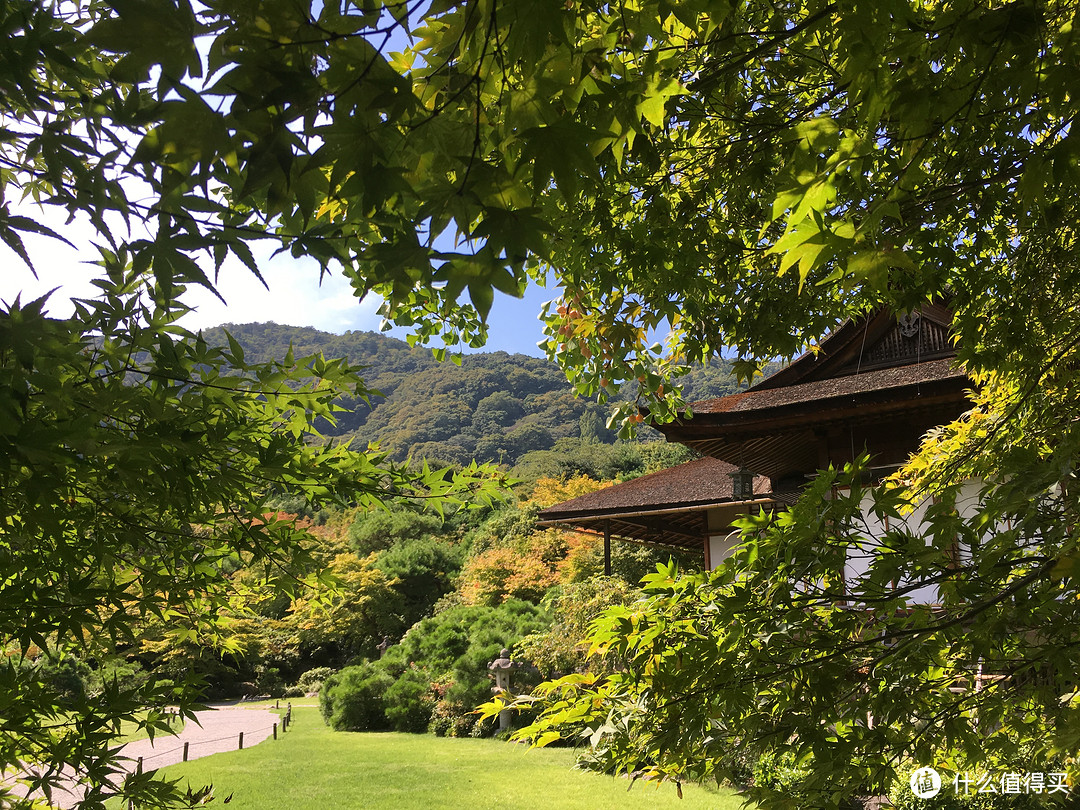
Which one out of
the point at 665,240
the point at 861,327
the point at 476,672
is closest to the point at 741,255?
the point at 665,240

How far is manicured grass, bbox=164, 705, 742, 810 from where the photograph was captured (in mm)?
7926

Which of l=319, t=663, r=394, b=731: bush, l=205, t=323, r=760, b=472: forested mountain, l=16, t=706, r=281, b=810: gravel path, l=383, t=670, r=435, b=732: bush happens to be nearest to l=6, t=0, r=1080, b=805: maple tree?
l=16, t=706, r=281, b=810: gravel path

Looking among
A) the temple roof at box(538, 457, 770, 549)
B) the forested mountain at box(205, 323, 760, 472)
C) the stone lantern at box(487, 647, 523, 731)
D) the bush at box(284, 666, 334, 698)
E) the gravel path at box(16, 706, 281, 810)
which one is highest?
the forested mountain at box(205, 323, 760, 472)

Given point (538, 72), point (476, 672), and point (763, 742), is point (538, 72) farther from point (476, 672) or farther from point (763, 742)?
point (476, 672)

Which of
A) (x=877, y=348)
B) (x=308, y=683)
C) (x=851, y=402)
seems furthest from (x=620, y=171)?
(x=308, y=683)

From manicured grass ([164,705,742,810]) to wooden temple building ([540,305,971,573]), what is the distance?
3.32 meters

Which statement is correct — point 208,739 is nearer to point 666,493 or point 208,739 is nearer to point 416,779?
point 416,779

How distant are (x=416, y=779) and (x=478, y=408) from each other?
46441 millimetres

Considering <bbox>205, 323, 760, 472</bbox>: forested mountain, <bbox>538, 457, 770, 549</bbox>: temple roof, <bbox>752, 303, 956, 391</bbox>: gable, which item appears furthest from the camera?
<bbox>205, 323, 760, 472</bbox>: forested mountain

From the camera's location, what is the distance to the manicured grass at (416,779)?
793 cm

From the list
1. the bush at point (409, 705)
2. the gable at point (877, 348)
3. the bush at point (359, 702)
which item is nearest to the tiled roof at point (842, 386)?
the gable at point (877, 348)

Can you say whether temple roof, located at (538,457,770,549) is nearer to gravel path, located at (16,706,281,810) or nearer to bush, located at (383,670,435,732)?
bush, located at (383,670,435,732)

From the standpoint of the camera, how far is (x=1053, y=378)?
8.34ft

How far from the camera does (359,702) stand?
14.4 meters
